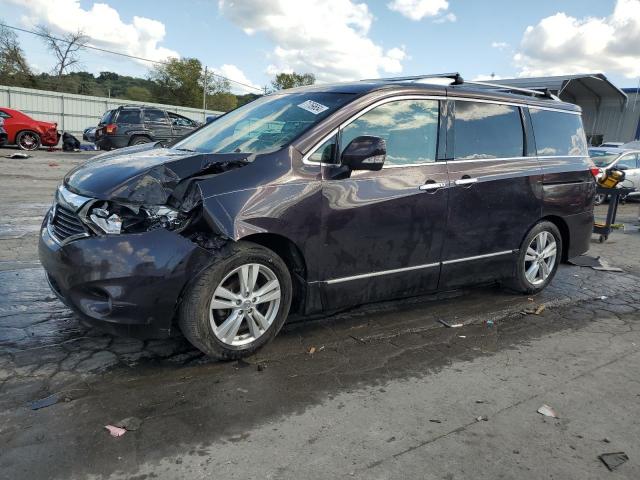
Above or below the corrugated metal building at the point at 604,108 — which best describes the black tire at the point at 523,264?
below

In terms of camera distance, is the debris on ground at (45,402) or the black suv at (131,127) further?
the black suv at (131,127)

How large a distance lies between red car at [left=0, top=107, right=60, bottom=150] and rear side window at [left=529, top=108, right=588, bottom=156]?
19.5 metres

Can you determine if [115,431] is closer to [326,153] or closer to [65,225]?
[65,225]

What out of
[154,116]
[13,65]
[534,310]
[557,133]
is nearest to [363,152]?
[534,310]

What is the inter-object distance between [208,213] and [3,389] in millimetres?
1574

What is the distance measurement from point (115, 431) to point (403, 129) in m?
2.97

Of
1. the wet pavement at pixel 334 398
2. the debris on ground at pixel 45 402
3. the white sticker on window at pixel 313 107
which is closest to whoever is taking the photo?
the wet pavement at pixel 334 398

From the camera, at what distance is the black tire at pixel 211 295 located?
→ 10.9ft

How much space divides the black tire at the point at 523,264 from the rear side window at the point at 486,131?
81cm

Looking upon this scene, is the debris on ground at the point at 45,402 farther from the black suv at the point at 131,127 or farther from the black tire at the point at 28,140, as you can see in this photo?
the black tire at the point at 28,140

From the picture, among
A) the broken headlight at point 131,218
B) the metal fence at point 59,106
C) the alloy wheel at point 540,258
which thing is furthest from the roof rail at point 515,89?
the metal fence at point 59,106

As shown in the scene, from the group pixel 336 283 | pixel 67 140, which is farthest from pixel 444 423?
pixel 67 140

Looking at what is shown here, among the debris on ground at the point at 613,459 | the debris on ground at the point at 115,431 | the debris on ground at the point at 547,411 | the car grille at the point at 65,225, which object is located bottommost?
the debris on ground at the point at 115,431

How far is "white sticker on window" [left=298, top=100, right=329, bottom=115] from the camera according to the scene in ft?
13.1
